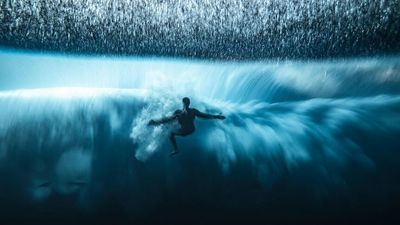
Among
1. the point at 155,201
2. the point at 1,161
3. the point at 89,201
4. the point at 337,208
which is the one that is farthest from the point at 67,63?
the point at 337,208

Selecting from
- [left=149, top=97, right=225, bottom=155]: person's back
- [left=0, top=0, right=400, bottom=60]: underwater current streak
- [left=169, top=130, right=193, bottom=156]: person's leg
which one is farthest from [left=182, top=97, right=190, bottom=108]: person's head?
[left=0, top=0, right=400, bottom=60]: underwater current streak

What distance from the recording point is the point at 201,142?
8.39 ft

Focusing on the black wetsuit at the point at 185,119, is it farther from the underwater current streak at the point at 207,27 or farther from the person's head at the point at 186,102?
the underwater current streak at the point at 207,27

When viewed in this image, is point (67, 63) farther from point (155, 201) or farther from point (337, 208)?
point (337, 208)

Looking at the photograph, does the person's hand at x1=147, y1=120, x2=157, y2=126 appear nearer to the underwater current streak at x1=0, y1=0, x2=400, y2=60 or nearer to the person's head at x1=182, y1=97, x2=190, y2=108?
the person's head at x1=182, y1=97, x2=190, y2=108

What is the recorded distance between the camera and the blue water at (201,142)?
97.3 inches

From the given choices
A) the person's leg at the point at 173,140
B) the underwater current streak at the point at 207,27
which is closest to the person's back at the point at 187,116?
the person's leg at the point at 173,140

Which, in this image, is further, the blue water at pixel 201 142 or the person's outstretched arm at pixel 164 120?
the person's outstretched arm at pixel 164 120

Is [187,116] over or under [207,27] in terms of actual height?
under

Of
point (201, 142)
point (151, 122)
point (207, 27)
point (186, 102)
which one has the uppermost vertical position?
point (207, 27)

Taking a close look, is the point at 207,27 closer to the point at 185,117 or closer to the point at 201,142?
the point at 185,117

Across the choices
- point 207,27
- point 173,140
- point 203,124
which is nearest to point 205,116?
point 203,124

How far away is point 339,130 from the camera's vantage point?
8.38 feet

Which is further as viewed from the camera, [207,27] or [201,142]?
[201,142]
